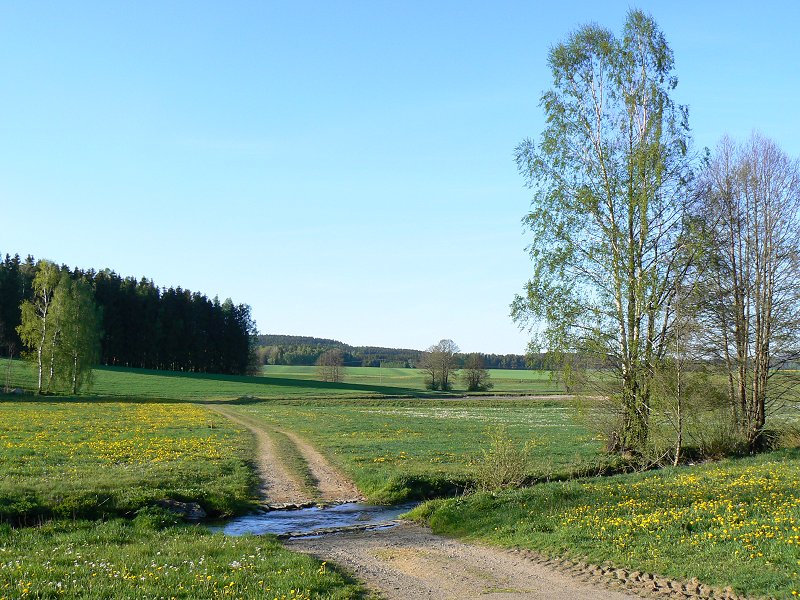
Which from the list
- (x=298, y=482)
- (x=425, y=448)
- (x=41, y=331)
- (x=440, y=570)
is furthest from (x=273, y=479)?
(x=41, y=331)

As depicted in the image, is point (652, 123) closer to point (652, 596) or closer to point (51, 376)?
point (652, 596)

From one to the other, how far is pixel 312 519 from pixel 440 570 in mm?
6563

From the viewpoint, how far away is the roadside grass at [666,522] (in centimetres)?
1028

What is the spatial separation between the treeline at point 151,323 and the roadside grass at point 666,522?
3872 inches

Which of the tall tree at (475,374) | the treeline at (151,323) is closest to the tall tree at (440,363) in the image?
the tall tree at (475,374)

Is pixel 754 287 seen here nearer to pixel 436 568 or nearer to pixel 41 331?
pixel 436 568

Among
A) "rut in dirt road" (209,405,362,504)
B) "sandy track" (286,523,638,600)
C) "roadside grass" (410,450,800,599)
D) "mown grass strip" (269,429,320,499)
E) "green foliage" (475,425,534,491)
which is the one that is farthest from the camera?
"mown grass strip" (269,429,320,499)

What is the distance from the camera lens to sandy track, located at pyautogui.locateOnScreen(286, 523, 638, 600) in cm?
1002

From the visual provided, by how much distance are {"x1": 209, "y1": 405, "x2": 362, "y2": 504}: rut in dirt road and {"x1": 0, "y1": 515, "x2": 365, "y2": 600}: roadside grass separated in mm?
5974

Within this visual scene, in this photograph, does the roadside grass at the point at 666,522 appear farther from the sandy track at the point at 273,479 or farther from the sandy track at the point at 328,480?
the sandy track at the point at 273,479

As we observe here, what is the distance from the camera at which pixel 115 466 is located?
22422mm

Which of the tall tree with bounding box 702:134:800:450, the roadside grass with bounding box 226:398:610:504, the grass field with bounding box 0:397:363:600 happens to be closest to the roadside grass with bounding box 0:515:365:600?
the grass field with bounding box 0:397:363:600

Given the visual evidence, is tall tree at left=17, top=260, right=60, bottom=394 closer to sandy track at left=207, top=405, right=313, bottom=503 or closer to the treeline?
the treeline

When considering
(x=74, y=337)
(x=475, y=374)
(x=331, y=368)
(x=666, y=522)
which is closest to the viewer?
(x=666, y=522)
